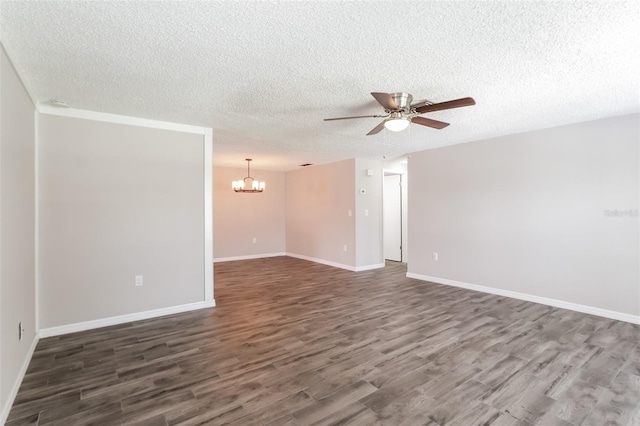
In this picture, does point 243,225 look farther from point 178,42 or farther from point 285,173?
point 178,42

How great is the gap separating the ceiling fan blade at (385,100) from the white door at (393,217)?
5.02 m

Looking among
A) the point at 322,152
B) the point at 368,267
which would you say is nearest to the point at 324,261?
the point at 368,267

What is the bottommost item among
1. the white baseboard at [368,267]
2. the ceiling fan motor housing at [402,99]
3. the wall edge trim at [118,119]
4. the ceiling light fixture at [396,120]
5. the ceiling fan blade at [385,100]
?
the white baseboard at [368,267]

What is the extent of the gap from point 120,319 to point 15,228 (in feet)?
5.42

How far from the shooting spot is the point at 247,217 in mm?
7930

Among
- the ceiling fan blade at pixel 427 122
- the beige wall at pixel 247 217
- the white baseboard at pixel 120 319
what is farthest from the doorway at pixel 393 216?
the white baseboard at pixel 120 319

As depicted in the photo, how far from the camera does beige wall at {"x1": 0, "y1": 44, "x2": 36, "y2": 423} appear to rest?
6.38 ft

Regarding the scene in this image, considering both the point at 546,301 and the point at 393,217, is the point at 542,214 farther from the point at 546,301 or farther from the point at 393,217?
the point at 393,217

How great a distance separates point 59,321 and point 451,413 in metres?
3.81

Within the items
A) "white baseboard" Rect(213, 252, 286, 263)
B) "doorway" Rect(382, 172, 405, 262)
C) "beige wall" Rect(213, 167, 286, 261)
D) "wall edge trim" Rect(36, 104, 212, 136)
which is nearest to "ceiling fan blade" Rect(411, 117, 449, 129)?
"wall edge trim" Rect(36, 104, 212, 136)

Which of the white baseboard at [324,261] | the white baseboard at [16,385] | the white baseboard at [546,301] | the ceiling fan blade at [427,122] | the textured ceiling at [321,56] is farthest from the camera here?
the white baseboard at [324,261]

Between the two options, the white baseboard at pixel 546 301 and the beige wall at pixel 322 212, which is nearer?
the white baseboard at pixel 546 301

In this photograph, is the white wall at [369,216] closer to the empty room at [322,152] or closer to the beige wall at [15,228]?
the empty room at [322,152]

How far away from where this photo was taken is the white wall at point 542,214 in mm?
3518
